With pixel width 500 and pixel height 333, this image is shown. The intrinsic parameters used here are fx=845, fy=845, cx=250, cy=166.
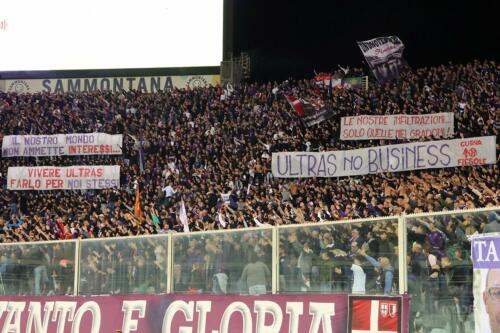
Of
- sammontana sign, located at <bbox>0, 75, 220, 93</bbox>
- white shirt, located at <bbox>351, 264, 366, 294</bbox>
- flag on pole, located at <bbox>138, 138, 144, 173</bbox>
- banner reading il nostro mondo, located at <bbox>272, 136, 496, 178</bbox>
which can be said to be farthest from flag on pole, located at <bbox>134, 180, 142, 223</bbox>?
white shirt, located at <bbox>351, 264, 366, 294</bbox>

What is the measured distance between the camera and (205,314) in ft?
37.9

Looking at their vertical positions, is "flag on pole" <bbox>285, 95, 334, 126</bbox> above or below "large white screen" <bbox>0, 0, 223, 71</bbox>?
below

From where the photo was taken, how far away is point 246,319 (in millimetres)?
10984

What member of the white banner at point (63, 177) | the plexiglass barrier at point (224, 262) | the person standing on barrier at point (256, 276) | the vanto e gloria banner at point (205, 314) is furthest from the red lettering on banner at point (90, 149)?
the person standing on barrier at point (256, 276)

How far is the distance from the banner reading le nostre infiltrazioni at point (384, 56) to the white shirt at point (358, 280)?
73.2ft

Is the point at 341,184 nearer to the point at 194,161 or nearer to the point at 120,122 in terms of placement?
the point at 194,161

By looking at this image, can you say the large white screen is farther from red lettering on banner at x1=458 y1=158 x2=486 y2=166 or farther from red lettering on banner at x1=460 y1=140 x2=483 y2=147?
red lettering on banner at x1=458 y1=158 x2=486 y2=166

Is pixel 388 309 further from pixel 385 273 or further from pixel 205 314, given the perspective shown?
pixel 205 314

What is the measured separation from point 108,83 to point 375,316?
31462mm

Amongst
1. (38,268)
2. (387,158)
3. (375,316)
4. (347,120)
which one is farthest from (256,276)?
(347,120)

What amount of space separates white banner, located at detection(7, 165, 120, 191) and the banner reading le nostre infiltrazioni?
1026cm

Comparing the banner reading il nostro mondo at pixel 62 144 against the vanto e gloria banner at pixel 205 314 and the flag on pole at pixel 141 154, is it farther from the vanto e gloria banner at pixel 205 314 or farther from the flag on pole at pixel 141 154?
the vanto e gloria banner at pixel 205 314

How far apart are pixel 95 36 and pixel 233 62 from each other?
6471 mm

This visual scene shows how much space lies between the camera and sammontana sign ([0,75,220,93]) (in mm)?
38125
